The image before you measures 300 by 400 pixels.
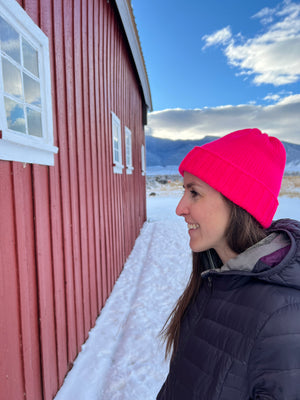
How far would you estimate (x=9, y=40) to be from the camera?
1598mm

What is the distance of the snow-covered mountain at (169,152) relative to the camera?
5558 inches

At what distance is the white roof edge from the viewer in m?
4.39

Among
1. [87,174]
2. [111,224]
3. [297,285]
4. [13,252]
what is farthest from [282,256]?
[111,224]

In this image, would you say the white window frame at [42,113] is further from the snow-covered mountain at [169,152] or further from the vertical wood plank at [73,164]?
the snow-covered mountain at [169,152]

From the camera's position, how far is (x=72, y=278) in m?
2.57

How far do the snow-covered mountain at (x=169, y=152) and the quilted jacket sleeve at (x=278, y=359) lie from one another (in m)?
132

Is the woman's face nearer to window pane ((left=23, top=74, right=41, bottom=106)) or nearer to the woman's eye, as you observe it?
the woman's eye

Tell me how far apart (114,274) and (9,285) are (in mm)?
2990

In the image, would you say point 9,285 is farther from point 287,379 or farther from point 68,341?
point 287,379

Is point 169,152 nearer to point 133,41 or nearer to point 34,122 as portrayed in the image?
point 133,41

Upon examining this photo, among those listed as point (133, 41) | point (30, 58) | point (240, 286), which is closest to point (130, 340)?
point (240, 286)

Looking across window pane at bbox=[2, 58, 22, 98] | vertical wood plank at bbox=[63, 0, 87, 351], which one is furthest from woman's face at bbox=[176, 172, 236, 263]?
vertical wood plank at bbox=[63, 0, 87, 351]

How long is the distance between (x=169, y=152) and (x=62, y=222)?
170m

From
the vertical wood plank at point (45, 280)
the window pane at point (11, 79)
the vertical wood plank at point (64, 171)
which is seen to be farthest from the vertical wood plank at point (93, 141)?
the window pane at point (11, 79)
